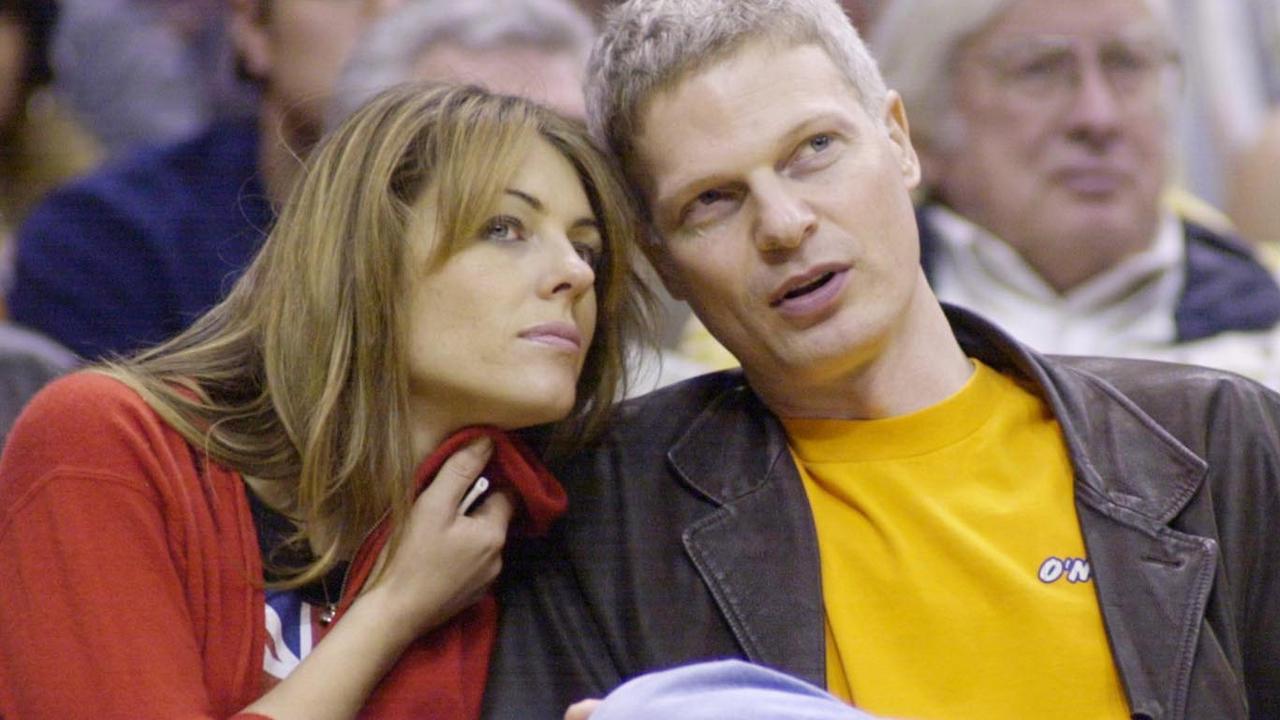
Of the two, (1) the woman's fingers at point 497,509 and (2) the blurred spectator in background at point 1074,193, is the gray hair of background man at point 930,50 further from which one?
(1) the woman's fingers at point 497,509

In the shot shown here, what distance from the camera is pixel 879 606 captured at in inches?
68.3

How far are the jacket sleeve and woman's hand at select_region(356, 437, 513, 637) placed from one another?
0.14 meters

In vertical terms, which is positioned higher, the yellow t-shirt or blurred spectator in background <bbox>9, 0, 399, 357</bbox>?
blurred spectator in background <bbox>9, 0, 399, 357</bbox>

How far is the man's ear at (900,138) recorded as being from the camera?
1.89 meters

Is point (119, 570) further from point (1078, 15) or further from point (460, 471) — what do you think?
point (1078, 15)

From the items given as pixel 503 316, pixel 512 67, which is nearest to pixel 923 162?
pixel 512 67

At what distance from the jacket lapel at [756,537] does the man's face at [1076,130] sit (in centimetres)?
103

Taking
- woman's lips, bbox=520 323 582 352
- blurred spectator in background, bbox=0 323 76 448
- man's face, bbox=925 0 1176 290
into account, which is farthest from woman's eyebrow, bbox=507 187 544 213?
man's face, bbox=925 0 1176 290

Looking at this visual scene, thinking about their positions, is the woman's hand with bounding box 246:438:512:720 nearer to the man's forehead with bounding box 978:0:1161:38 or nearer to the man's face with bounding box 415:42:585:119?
the man's face with bounding box 415:42:585:119

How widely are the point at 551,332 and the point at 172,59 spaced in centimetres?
167

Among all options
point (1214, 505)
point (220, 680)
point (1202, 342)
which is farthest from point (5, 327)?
point (1202, 342)

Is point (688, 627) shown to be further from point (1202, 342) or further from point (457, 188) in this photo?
point (1202, 342)

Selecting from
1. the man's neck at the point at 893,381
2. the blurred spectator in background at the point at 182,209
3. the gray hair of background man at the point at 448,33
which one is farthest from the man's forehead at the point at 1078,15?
the man's neck at the point at 893,381

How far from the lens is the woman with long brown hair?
5.28 ft
